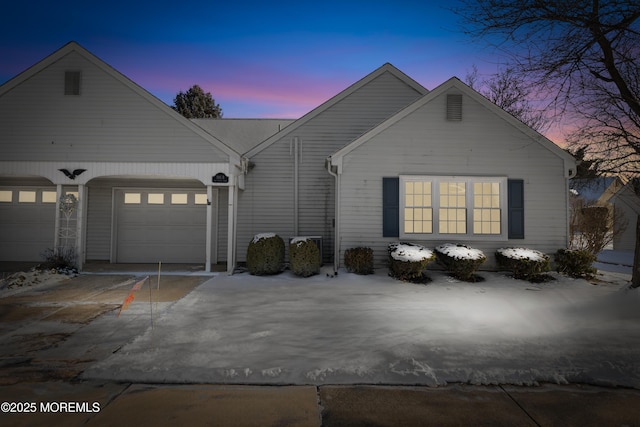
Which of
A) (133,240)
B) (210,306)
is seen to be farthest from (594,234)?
(133,240)

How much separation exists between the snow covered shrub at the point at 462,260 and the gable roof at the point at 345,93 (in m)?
6.17

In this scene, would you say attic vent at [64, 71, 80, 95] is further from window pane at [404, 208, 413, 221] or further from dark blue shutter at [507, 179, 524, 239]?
dark blue shutter at [507, 179, 524, 239]

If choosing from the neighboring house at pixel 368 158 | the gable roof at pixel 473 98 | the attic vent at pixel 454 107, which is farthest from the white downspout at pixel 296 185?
the attic vent at pixel 454 107

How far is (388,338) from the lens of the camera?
4719 mm

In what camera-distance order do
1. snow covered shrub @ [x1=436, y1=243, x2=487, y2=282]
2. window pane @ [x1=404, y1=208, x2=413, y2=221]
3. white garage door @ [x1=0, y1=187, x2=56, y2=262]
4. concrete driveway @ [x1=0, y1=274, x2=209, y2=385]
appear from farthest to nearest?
white garage door @ [x1=0, y1=187, x2=56, y2=262], window pane @ [x1=404, y1=208, x2=413, y2=221], snow covered shrub @ [x1=436, y1=243, x2=487, y2=282], concrete driveway @ [x1=0, y1=274, x2=209, y2=385]

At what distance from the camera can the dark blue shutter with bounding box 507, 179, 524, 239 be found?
33.0ft

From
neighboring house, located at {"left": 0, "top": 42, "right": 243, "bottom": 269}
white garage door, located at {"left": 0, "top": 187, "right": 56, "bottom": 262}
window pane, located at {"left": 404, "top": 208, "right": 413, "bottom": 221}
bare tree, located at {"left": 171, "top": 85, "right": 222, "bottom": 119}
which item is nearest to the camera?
neighboring house, located at {"left": 0, "top": 42, "right": 243, "bottom": 269}

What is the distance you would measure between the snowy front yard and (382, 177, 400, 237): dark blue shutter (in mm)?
2451

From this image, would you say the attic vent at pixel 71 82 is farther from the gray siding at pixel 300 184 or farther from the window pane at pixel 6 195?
the gray siding at pixel 300 184

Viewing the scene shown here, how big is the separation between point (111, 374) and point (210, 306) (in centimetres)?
285

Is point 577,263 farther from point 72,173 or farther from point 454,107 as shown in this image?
point 72,173

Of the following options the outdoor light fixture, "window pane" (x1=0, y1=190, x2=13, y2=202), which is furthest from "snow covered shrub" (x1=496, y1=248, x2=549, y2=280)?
"window pane" (x1=0, y1=190, x2=13, y2=202)

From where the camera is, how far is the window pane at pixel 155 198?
12.1 meters

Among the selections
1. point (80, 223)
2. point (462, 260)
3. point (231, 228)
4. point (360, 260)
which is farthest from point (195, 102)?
point (462, 260)
